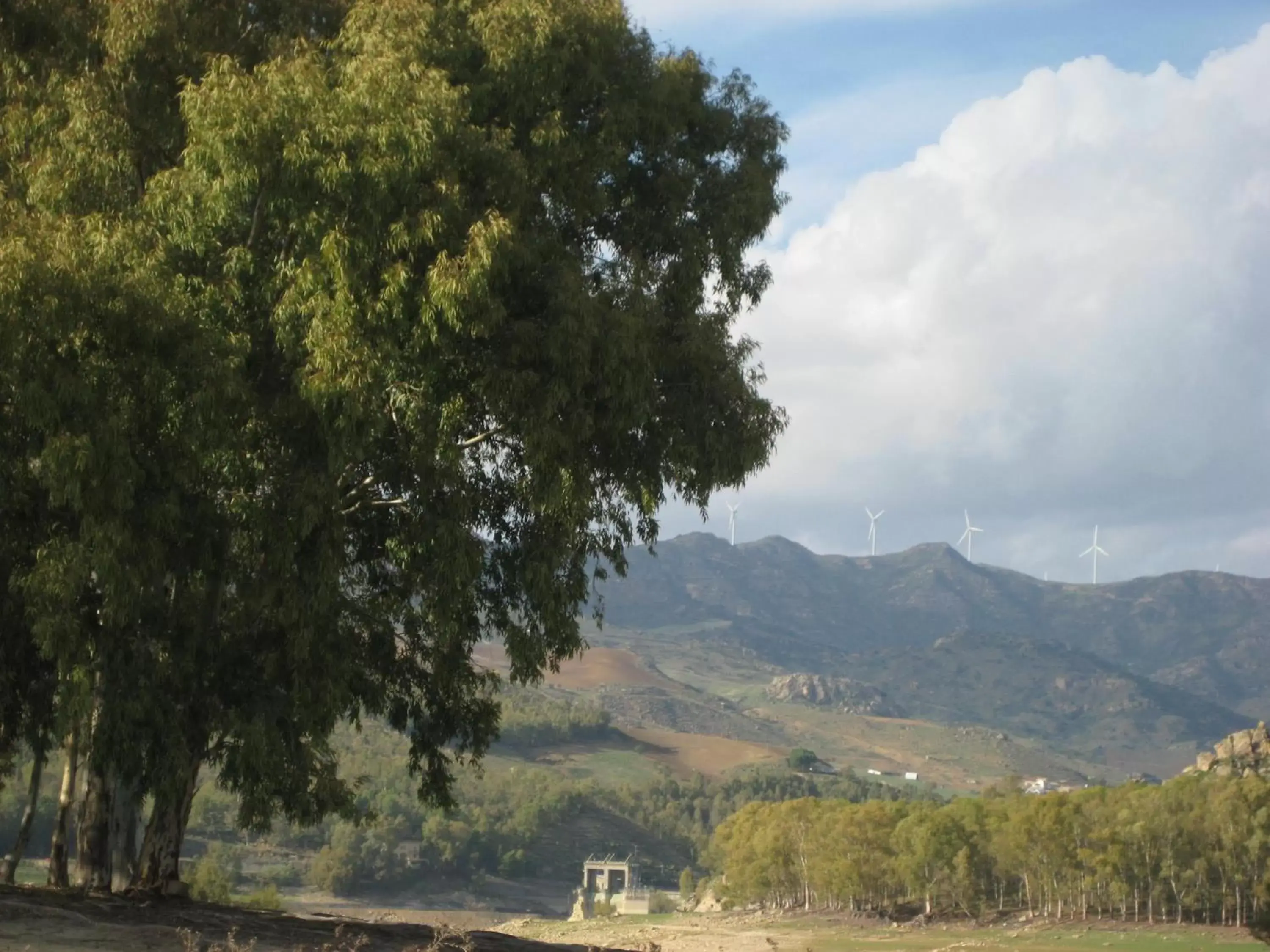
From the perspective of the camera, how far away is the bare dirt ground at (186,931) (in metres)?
14.9

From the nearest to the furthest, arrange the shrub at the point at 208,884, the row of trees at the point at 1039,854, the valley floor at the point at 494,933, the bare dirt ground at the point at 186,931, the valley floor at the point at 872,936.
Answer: the bare dirt ground at the point at 186,931 < the valley floor at the point at 494,933 < the shrub at the point at 208,884 < the valley floor at the point at 872,936 < the row of trees at the point at 1039,854

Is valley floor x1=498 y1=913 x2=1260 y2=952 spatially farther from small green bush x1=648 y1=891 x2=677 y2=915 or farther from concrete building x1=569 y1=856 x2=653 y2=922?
small green bush x1=648 y1=891 x2=677 y2=915

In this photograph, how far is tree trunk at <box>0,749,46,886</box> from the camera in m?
20.6

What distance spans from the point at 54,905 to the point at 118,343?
6454 mm

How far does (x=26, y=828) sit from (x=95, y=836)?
293 cm

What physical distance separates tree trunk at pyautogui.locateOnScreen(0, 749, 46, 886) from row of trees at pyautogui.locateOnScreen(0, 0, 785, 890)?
22cm

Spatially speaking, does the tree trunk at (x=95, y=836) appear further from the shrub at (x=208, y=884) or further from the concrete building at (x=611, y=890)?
the concrete building at (x=611, y=890)

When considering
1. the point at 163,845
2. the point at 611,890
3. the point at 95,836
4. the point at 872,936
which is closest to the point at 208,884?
the point at 95,836

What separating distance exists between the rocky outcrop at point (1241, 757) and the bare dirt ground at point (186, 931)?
8794 centimetres

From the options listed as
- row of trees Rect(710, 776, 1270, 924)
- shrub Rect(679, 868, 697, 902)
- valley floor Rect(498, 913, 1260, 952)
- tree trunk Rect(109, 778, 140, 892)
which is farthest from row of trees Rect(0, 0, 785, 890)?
shrub Rect(679, 868, 697, 902)

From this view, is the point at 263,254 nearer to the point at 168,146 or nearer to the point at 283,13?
the point at 168,146

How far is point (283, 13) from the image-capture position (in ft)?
63.9

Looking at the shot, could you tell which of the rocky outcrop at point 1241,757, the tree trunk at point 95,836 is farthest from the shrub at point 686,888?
the tree trunk at point 95,836

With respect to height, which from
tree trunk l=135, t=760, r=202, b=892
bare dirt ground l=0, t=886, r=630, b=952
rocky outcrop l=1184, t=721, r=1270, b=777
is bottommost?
bare dirt ground l=0, t=886, r=630, b=952
